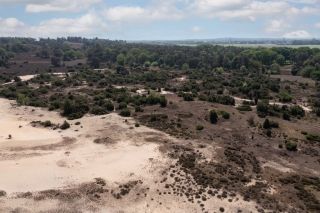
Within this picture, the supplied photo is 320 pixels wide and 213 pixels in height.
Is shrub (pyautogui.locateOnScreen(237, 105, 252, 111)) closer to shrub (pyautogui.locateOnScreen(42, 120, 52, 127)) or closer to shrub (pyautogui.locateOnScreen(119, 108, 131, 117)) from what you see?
shrub (pyautogui.locateOnScreen(119, 108, 131, 117))

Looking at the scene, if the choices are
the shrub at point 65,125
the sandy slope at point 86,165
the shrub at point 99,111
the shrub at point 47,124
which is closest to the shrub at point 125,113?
the sandy slope at point 86,165

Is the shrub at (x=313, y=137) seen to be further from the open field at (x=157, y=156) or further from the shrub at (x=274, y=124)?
the shrub at (x=274, y=124)

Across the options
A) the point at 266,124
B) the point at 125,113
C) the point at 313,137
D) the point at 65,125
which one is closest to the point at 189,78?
the point at 125,113

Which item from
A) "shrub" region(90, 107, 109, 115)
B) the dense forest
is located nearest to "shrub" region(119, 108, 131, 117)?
"shrub" region(90, 107, 109, 115)

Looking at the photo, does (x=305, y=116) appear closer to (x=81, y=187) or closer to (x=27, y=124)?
(x=81, y=187)

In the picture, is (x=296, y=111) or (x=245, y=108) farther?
(x=245, y=108)

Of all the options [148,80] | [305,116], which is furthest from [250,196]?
[148,80]

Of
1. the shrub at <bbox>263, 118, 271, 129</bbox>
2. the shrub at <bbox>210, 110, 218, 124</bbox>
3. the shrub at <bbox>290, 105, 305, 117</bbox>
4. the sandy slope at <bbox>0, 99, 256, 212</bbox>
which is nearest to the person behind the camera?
the sandy slope at <bbox>0, 99, 256, 212</bbox>

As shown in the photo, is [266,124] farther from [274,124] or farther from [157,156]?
[157,156]
